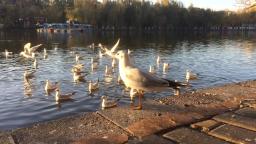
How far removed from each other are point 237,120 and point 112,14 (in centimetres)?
9737

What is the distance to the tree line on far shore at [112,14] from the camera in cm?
10250

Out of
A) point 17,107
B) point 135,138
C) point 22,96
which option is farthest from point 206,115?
point 22,96

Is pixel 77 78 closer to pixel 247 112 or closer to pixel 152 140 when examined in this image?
pixel 247 112

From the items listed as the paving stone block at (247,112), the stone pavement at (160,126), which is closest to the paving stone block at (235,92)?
the stone pavement at (160,126)

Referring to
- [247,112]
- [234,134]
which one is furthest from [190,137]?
[247,112]

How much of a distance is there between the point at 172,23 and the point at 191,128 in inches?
→ 4377

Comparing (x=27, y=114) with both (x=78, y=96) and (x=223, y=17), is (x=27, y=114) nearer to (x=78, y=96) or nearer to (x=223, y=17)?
(x=78, y=96)

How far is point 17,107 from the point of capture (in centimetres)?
1278

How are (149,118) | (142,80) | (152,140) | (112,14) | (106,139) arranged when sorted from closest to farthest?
(152,140) < (106,139) < (149,118) < (142,80) < (112,14)

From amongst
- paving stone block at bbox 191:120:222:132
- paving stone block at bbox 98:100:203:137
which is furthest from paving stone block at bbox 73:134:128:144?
paving stone block at bbox 191:120:222:132

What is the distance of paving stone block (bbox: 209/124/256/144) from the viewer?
4820 mm

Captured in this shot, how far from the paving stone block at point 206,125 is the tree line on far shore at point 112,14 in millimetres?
95036

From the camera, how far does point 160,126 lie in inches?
211

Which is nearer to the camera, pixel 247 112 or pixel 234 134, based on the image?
pixel 234 134
